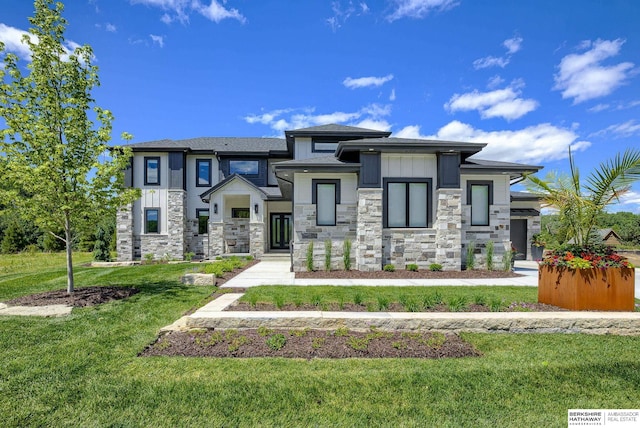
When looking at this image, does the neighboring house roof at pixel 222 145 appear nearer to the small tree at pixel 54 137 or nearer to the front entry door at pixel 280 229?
the front entry door at pixel 280 229

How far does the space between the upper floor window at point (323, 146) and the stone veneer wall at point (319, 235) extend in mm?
6749

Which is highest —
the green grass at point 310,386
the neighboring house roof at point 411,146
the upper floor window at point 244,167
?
the upper floor window at point 244,167

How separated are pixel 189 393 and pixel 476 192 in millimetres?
11654

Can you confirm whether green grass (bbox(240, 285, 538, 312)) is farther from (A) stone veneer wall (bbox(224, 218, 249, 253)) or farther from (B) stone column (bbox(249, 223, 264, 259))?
(A) stone veneer wall (bbox(224, 218, 249, 253))

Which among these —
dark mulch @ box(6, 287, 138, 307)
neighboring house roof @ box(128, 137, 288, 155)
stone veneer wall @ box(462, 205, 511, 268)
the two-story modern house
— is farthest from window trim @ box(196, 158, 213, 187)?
stone veneer wall @ box(462, 205, 511, 268)

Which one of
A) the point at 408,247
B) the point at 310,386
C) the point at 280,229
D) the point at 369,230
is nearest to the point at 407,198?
the point at 408,247

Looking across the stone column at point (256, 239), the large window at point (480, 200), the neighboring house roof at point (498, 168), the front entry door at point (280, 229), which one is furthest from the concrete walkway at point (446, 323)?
the front entry door at point (280, 229)

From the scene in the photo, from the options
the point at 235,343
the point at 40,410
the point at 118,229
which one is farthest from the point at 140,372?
the point at 118,229

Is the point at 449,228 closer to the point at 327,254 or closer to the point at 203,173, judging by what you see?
the point at 327,254

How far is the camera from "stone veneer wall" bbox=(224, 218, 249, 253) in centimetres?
1794

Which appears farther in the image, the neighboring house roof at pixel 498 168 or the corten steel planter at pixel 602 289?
the neighboring house roof at pixel 498 168

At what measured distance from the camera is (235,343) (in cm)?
419

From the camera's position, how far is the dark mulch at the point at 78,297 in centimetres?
638

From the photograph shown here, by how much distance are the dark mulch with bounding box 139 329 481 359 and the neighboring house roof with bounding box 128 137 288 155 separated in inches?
597
